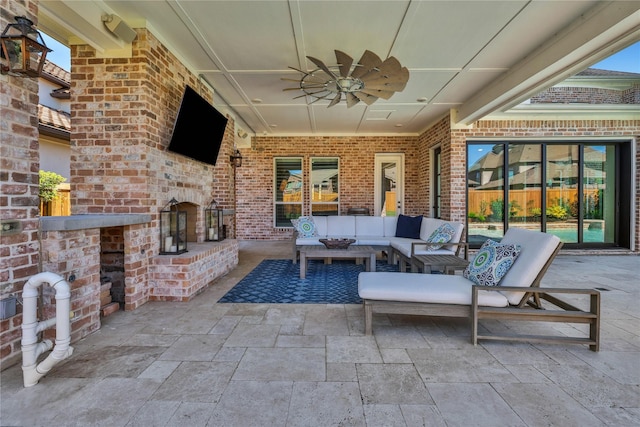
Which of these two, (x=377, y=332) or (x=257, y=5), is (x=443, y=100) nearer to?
(x=257, y=5)

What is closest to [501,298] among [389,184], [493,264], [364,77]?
[493,264]

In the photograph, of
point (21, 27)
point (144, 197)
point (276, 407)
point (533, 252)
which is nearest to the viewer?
point (276, 407)

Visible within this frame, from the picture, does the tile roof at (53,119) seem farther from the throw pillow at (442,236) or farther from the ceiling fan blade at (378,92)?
the throw pillow at (442,236)

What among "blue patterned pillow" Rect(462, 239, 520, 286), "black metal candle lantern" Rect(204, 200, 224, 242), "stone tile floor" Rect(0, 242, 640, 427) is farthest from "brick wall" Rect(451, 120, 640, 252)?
"black metal candle lantern" Rect(204, 200, 224, 242)

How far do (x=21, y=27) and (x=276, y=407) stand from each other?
2656 mm

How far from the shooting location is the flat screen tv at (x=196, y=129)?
10.9 feet

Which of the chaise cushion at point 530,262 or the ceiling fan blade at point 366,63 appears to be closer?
the chaise cushion at point 530,262

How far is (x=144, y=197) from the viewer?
3.02 metres

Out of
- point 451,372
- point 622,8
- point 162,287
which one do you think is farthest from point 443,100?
point 162,287

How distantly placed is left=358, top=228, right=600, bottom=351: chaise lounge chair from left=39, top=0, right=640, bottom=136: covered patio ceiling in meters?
2.10

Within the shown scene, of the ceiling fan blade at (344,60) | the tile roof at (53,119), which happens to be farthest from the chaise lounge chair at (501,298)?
the tile roof at (53,119)

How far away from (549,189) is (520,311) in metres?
5.19

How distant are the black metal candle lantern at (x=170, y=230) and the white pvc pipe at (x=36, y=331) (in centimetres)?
154

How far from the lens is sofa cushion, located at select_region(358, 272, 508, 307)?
7.32 feet
